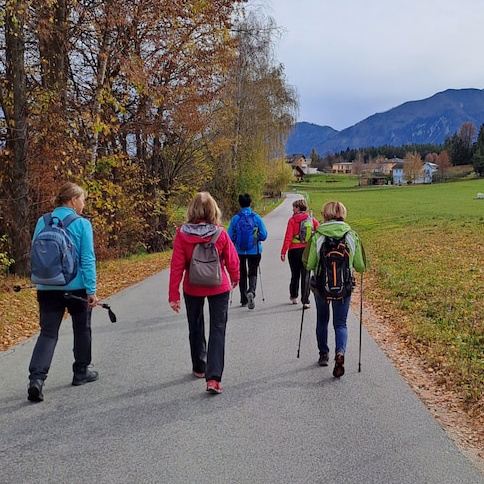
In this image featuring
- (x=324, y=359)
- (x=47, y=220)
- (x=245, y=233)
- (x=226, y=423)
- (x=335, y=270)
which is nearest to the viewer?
(x=226, y=423)

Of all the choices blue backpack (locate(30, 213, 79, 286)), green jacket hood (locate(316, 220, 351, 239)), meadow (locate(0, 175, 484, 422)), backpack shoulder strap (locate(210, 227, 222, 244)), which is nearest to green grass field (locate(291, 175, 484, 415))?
meadow (locate(0, 175, 484, 422))

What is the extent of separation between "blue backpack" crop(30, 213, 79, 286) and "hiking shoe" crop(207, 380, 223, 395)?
1629 mm

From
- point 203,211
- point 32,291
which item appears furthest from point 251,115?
point 203,211

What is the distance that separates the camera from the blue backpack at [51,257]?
4.57 metres

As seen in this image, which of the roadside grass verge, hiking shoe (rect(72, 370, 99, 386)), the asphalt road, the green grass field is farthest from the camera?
the roadside grass verge

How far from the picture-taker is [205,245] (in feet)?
15.9

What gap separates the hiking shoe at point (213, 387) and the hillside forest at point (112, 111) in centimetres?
643

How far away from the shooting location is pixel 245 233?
8523mm

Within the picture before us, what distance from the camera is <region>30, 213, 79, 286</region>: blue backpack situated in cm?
457

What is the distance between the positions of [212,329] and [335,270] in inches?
57.3

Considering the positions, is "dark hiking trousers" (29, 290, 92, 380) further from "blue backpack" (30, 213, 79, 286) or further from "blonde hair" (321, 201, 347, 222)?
"blonde hair" (321, 201, 347, 222)

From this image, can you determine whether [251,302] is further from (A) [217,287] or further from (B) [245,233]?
(A) [217,287]

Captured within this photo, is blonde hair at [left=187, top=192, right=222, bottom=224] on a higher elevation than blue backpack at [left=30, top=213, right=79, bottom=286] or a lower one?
higher

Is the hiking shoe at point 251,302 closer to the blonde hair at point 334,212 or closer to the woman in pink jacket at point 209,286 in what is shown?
the blonde hair at point 334,212
